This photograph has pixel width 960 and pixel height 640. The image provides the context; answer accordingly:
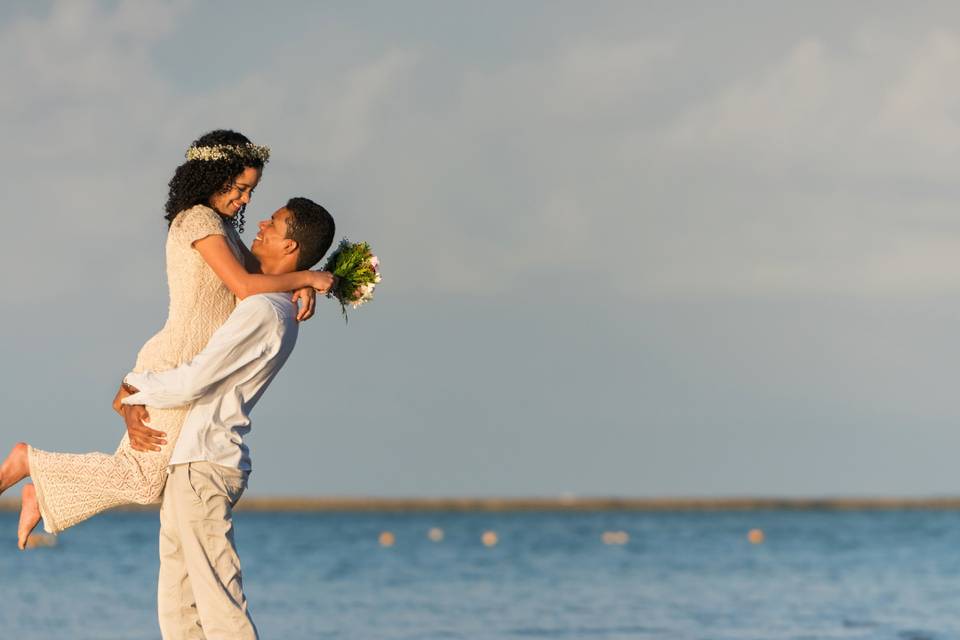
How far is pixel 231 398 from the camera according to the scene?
17.3 feet

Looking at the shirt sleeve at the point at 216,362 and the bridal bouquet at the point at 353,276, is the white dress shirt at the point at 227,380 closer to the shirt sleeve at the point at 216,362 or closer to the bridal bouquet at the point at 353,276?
the shirt sleeve at the point at 216,362

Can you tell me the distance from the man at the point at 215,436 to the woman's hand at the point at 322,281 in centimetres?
12

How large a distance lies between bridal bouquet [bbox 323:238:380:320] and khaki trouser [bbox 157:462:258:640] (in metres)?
0.90

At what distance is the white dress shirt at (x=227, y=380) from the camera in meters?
5.10

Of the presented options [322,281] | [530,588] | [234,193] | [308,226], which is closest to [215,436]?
[322,281]

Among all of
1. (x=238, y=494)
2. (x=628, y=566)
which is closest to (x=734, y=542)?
(x=628, y=566)

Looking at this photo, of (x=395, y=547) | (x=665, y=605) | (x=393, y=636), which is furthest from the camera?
(x=395, y=547)

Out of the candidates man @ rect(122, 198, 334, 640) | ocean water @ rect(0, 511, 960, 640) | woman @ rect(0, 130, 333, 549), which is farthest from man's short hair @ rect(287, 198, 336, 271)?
ocean water @ rect(0, 511, 960, 640)

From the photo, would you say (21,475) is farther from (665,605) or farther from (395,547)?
(395,547)

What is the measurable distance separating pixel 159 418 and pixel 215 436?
22 cm

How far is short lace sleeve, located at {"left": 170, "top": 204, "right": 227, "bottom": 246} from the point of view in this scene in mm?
5306

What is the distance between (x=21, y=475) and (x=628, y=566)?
22097 mm

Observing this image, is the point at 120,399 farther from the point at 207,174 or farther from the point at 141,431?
the point at 207,174

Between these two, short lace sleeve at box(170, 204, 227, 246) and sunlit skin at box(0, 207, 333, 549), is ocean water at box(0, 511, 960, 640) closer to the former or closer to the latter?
sunlit skin at box(0, 207, 333, 549)
